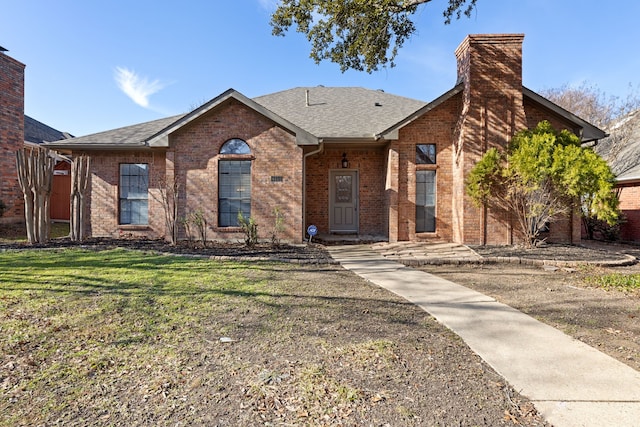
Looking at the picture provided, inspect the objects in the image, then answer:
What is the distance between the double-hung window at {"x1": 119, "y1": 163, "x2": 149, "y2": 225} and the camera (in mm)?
11484

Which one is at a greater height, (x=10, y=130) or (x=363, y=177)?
(x=10, y=130)

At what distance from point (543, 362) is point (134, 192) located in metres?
12.1

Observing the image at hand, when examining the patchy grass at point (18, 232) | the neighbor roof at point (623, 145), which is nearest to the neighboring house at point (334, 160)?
the patchy grass at point (18, 232)

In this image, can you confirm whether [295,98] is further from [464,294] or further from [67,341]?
[67,341]

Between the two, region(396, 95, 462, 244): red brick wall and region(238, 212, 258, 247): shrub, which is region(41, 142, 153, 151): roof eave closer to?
region(238, 212, 258, 247): shrub

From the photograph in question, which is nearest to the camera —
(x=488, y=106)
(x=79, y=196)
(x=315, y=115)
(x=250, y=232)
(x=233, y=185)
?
(x=250, y=232)

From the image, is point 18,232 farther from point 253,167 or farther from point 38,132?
point 38,132

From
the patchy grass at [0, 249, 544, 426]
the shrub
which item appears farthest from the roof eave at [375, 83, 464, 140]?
the patchy grass at [0, 249, 544, 426]

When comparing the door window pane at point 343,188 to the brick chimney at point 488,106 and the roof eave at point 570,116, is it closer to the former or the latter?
the brick chimney at point 488,106

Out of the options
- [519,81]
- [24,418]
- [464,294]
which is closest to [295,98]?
[519,81]

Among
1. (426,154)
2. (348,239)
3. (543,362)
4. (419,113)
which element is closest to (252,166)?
(348,239)

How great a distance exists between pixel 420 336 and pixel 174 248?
761 cm

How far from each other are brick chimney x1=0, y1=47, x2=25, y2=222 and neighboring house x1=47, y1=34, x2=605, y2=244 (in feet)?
14.7

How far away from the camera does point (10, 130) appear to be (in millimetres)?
13742
